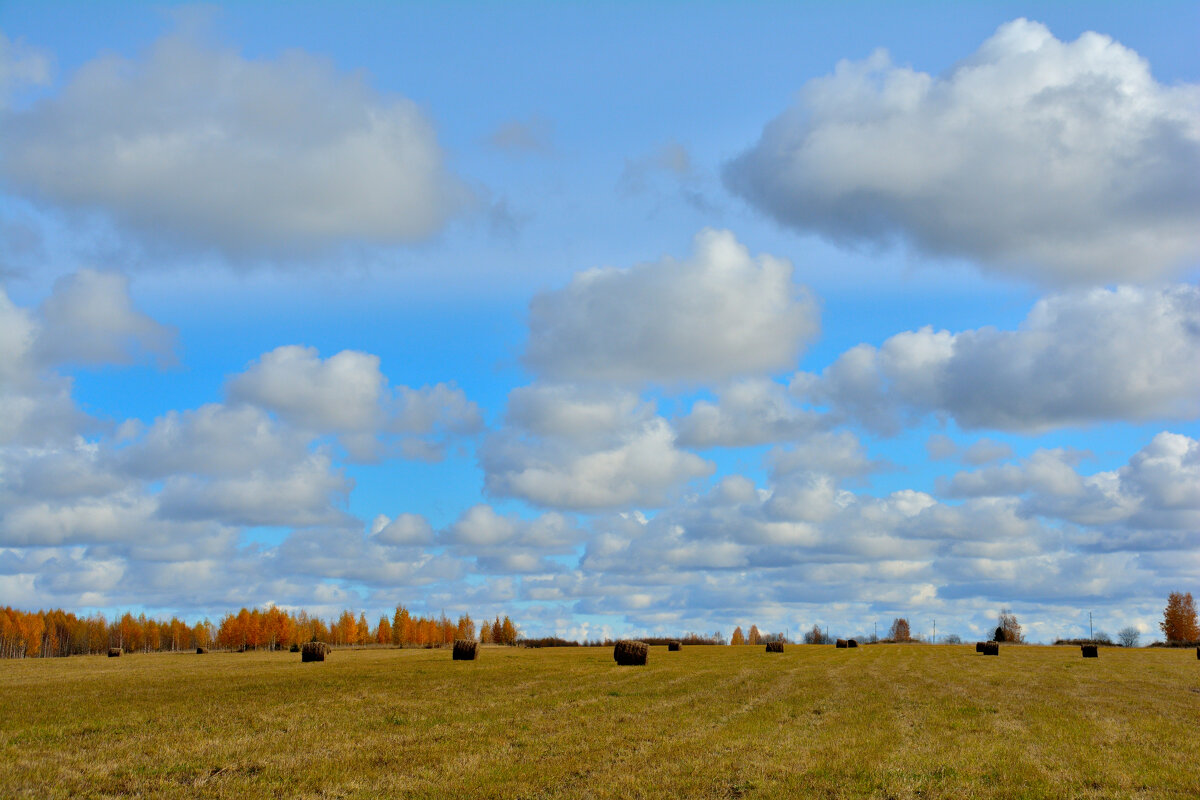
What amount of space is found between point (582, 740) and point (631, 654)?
3534 centimetres

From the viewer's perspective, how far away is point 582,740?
21.7 metres

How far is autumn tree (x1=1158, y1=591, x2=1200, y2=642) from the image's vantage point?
193m

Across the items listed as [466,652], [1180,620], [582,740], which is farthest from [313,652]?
[1180,620]

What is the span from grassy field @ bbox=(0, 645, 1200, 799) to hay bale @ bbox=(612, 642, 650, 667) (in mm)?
17525

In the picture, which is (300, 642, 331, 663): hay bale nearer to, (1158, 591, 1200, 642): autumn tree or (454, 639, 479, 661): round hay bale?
(454, 639, 479, 661): round hay bale

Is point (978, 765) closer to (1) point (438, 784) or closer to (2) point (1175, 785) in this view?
(2) point (1175, 785)

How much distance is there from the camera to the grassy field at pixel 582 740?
16.8 m

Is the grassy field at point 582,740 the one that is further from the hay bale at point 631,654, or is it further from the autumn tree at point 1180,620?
the autumn tree at point 1180,620

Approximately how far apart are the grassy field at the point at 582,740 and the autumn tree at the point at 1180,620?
620 ft

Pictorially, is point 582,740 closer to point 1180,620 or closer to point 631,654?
point 631,654

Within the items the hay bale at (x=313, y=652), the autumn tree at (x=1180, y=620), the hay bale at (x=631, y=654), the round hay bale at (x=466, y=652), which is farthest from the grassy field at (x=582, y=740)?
the autumn tree at (x=1180, y=620)

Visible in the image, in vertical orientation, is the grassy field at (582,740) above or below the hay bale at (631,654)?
above

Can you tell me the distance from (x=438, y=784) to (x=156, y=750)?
728cm

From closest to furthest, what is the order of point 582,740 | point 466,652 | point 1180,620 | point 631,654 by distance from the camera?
point 582,740 → point 631,654 → point 466,652 → point 1180,620
